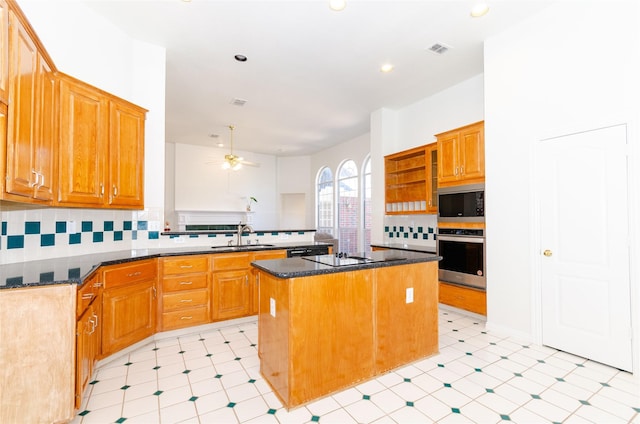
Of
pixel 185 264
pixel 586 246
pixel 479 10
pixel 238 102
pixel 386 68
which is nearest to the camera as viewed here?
pixel 586 246

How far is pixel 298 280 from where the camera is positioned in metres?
2.07

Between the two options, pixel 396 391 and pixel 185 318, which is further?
pixel 185 318

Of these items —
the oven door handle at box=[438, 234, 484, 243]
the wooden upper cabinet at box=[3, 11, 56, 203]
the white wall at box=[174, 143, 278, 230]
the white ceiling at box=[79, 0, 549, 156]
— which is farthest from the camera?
the white wall at box=[174, 143, 278, 230]

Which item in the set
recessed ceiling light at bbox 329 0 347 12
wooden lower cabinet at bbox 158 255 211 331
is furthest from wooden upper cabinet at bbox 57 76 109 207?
recessed ceiling light at bbox 329 0 347 12

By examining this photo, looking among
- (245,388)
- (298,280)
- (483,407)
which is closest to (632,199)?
(483,407)

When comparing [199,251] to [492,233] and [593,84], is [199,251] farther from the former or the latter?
[593,84]

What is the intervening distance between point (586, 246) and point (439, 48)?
2.67 m

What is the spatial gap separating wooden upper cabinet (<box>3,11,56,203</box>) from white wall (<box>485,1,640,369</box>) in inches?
165

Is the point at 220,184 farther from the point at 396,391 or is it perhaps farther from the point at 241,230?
the point at 396,391

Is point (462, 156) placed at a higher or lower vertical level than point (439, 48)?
lower

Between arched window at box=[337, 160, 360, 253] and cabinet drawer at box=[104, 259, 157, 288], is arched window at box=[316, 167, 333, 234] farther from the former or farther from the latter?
cabinet drawer at box=[104, 259, 157, 288]

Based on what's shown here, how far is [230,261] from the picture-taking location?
361cm

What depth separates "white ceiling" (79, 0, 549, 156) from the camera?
296 centimetres

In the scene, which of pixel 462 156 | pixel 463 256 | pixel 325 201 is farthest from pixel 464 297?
pixel 325 201
